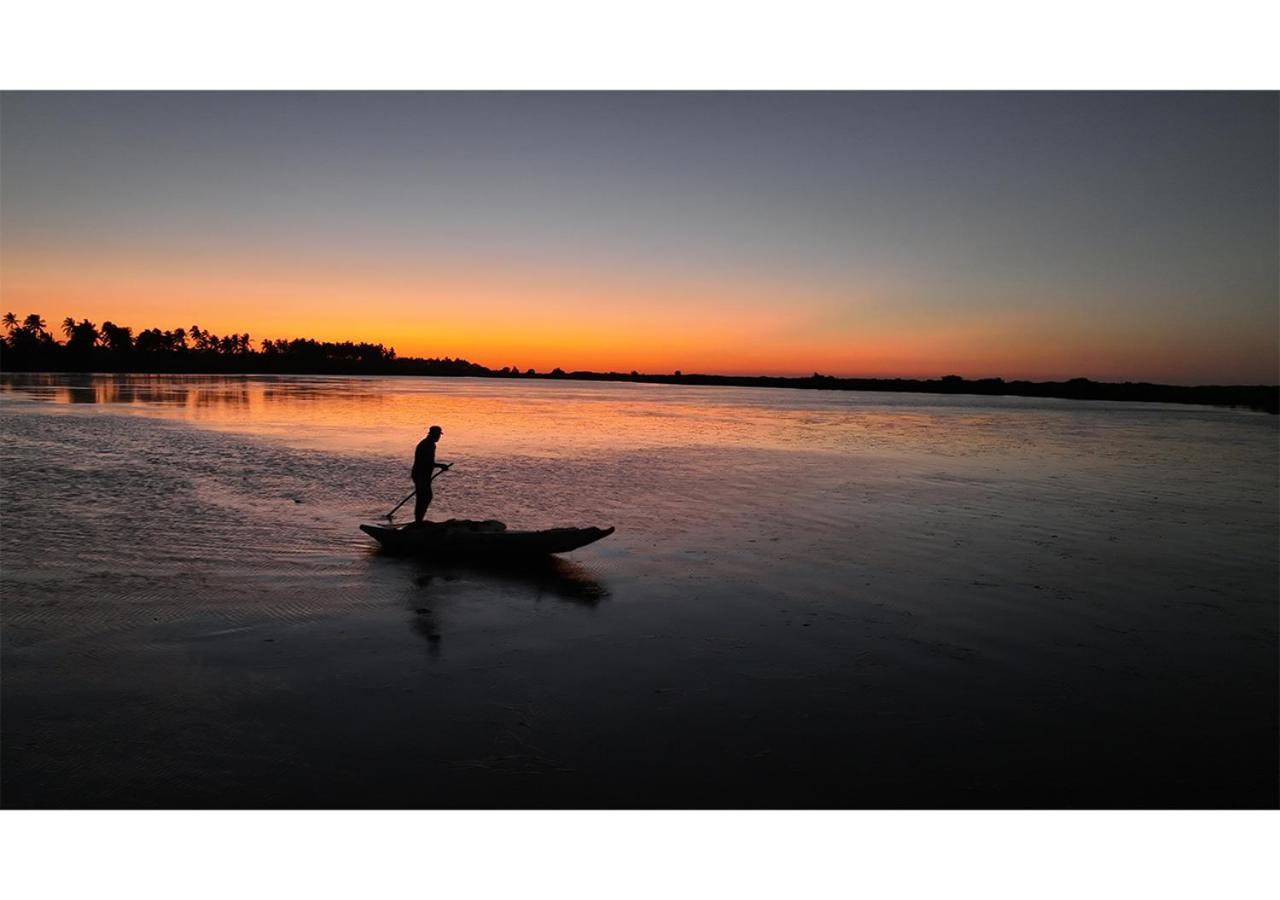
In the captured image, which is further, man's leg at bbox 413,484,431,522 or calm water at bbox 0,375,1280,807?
man's leg at bbox 413,484,431,522

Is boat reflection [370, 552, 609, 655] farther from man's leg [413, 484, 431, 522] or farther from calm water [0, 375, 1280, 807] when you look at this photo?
man's leg [413, 484, 431, 522]

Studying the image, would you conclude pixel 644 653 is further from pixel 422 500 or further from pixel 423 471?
pixel 423 471

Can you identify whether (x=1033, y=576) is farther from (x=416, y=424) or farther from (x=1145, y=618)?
(x=416, y=424)

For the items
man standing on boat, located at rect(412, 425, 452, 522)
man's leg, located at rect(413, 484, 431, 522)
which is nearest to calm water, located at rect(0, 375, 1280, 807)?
man's leg, located at rect(413, 484, 431, 522)

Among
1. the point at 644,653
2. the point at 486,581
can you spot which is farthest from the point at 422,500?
the point at 644,653

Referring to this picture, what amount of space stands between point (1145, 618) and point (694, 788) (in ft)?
26.7

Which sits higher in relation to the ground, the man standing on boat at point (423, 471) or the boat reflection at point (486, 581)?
the man standing on boat at point (423, 471)

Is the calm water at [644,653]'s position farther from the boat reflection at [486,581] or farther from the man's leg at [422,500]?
the man's leg at [422,500]

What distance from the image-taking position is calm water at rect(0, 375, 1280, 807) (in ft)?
19.6

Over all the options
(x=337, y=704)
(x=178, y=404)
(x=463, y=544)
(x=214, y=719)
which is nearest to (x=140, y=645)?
(x=214, y=719)

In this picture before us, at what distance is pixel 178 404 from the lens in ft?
177

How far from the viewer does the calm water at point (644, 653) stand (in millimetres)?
A: 5965

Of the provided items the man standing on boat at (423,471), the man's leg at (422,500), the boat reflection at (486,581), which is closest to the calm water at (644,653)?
the boat reflection at (486,581)

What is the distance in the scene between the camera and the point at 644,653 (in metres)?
8.55
